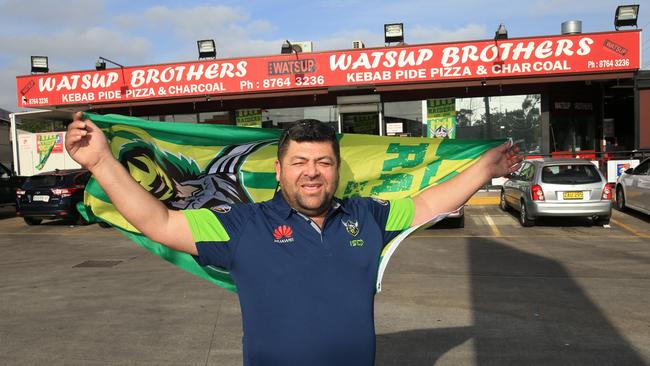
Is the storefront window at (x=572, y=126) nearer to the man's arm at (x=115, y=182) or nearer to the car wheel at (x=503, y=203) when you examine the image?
the car wheel at (x=503, y=203)

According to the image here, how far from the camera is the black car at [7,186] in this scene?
17672 mm

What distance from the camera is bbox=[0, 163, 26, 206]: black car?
17.7 meters

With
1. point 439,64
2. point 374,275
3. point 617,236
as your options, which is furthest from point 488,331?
point 439,64

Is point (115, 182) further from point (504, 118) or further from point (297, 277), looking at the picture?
point (504, 118)

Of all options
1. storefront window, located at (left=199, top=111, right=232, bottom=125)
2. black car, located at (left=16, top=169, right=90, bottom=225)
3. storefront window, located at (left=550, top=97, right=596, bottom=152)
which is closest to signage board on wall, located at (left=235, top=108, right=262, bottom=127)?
storefront window, located at (left=199, top=111, right=232, bottom=125)

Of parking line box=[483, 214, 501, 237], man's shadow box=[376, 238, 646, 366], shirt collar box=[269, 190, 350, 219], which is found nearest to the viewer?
shirt collar box=[269, 190, 350, 219]

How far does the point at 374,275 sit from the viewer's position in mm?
2504

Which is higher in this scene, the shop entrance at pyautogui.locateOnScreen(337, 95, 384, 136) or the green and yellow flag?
the shop entrance at pyautogui.locateOnScreen(337, 95, 384, 136)

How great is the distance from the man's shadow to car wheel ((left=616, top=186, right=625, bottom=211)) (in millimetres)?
8242

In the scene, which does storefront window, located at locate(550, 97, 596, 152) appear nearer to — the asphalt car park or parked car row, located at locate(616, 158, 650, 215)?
parked car row, located at locate(616, 158, 650, 215)

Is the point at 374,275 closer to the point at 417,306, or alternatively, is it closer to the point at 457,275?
the point at 417,306

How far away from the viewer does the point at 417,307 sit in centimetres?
644

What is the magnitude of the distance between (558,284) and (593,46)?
12.1m

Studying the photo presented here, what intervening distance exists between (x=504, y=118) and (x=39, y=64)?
1730 cm
